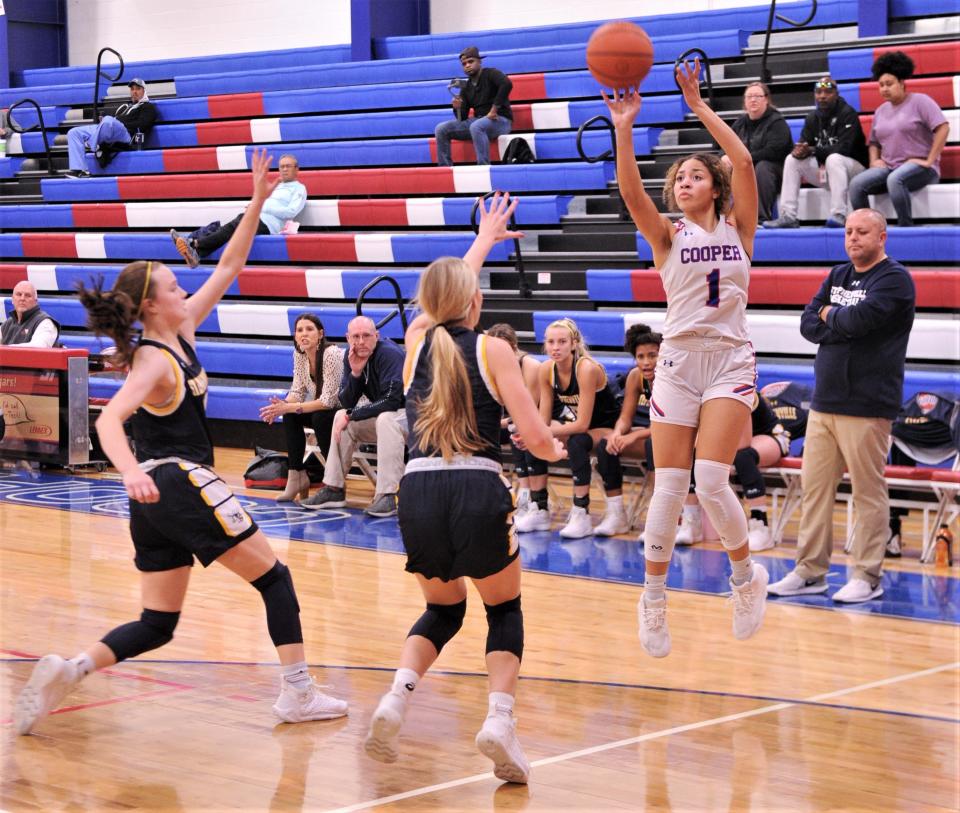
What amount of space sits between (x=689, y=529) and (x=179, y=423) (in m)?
→ 4.20

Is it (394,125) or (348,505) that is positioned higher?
(394,125)

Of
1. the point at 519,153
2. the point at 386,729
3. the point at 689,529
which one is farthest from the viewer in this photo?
the point at 519,153

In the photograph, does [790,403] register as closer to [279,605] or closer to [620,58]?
[620,58]

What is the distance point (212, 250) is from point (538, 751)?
30.1 ft

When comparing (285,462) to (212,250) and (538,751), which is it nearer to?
(212,250)

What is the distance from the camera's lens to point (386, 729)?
371cm

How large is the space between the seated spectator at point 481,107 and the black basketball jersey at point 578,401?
4.18m

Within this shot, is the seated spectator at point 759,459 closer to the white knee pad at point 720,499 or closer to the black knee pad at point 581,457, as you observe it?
the black knee pad at point 581,457

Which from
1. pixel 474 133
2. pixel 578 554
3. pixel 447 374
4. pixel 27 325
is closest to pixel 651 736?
pixel 447 374

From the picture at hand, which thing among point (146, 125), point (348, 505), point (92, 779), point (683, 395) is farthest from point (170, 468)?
point (146, 125)

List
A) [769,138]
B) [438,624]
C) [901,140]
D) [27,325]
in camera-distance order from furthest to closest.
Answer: [27,325]
[769,138]
[901,140]
[438,624]

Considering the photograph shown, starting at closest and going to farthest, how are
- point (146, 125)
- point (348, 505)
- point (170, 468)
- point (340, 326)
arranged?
point (170, 468) → point (348, 505) → point (340, 326) → point (146, 125)

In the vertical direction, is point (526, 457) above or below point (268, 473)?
above

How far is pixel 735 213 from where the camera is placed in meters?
4.70
